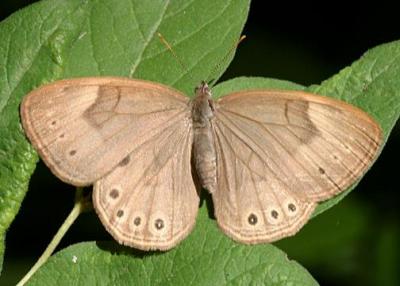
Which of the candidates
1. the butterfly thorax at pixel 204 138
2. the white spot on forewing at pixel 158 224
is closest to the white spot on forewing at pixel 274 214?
the butterfly thorax at pixel 204 138

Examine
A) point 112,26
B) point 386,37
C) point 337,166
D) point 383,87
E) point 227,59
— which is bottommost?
point 386,37

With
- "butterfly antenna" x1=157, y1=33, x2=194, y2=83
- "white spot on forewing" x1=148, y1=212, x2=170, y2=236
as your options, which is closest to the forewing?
"white spot on forewing" x1=148, y1=212, x2=170, y2=236

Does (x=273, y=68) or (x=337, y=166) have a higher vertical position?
(x=337, y=166)

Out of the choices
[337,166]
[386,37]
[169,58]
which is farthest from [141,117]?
[386,37]

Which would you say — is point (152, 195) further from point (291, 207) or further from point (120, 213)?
point (291, 207)

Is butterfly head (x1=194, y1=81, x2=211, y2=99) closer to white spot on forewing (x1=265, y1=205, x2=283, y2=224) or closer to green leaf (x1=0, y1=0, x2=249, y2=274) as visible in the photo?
green leaf (x1=0, y1=0, x2=249, y2=274)

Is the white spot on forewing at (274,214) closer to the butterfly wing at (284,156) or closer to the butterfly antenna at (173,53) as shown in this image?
the butterfly wing at (284,156)

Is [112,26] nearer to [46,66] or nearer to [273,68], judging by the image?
[46,66]

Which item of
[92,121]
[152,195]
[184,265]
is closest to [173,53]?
[92,121]
